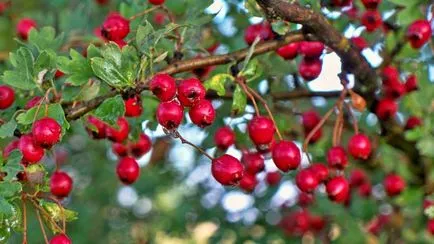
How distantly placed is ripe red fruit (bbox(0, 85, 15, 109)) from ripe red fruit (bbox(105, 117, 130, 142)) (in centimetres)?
21

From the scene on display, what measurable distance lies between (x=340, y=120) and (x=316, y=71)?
0.16 m

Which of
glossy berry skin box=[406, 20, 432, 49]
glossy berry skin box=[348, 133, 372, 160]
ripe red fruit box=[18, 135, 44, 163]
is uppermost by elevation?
ripe red fruit box=[18, 135, 44, 163]

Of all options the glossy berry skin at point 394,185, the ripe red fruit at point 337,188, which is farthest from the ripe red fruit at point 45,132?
the glossy berry skin at point 394,185

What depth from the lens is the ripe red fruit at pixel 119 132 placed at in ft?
5.92

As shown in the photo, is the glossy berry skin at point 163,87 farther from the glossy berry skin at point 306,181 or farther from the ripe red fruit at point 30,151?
the glossy berry skin at point 306,181

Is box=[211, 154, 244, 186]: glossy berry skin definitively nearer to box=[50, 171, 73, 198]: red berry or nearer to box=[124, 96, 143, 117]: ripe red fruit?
box=[124, 96, 143, 117]: ripe red fruit

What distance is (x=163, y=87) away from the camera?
4.91 ft

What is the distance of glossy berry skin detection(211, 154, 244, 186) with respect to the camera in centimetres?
159

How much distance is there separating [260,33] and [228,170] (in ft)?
1.30

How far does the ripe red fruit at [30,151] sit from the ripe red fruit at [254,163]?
51 cm

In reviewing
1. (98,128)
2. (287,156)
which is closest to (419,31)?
(287,156)

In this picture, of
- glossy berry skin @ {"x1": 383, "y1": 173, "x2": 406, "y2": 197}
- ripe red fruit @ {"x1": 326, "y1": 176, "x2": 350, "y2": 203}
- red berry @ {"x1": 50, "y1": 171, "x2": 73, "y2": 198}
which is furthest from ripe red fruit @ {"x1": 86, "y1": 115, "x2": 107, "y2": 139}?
glossy berry skin @ {"x1": 383, "y1": 173, "x2": 406, "y2": 197}

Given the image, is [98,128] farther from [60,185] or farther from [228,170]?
[228,170]

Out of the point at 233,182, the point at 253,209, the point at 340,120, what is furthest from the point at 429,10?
the point at 253,209
